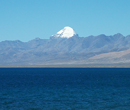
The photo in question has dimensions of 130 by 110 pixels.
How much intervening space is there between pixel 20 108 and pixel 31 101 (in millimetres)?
5400

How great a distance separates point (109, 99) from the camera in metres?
48.2

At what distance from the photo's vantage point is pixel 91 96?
51531 mm

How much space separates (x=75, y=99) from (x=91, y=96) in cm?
443

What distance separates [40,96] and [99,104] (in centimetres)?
1226

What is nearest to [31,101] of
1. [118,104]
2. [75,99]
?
[75,99]

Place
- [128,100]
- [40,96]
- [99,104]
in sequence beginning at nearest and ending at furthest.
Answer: [99,104]
[128,100]
[40,96]

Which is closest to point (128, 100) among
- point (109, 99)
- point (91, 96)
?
point (109, 99)

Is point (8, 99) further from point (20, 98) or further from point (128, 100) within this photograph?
point (128, 100)

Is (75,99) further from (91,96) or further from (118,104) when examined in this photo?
(118,104)

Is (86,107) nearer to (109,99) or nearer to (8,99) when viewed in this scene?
(109,99)

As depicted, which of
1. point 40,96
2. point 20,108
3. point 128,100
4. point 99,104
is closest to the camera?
point 20,108

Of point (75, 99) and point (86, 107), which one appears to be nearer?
point (86, 107)

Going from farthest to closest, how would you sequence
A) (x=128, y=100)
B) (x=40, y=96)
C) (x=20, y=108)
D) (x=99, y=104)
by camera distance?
(x=40, y=96) < (x=128, y=100) < (x=99, y=104) < (x=20, y=108)

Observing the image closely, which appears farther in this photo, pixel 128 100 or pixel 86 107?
pixel 128 100
